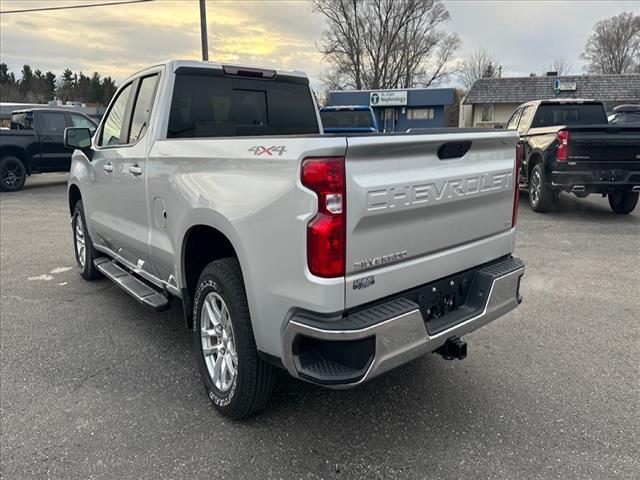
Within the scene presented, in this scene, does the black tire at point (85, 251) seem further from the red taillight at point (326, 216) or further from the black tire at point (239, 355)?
the red taillight at point (326, 216)

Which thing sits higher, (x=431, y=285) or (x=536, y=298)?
(x=431, y=285)

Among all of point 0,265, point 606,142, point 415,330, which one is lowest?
point 0,265

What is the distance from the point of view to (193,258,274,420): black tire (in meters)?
2.76

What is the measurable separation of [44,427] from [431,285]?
2.37m

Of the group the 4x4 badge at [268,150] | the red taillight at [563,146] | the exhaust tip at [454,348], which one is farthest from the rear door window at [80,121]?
the exhaust tip at [454,348]

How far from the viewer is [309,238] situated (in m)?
2.29

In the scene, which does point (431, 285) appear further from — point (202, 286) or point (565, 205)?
point (565, 205)

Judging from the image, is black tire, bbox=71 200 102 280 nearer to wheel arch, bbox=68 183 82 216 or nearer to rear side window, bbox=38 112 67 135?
wheel arch, bbox=68 183 82 216

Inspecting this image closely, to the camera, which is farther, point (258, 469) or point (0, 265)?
point (0, 265)

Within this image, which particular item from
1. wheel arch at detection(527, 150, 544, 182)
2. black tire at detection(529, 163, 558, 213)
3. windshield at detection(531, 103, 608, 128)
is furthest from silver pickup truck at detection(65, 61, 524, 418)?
windshield at detection(531, 103, 608, 128)

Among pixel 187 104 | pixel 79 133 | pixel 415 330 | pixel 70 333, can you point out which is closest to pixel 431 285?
pixel 415 330

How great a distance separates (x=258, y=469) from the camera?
2.63m

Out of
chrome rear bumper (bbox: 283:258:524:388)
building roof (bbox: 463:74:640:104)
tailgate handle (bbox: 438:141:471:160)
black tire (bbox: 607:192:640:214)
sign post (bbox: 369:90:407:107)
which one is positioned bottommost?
black tire (bbox: 607:192:640:214)

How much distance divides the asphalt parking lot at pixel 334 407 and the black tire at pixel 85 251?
0.61 m
